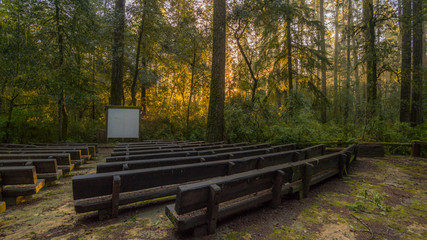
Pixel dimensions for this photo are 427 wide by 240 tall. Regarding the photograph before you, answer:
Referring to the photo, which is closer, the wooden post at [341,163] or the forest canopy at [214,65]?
the wooden post at [341,163]

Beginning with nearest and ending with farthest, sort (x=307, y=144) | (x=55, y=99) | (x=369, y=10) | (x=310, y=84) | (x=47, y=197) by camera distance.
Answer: (x=47, y=197) → (x=307, y=144) → (x=369, y=10) → (x=55, y=99) → (x=310, y=84)

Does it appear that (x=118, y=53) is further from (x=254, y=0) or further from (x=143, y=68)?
(x=254, y=0)

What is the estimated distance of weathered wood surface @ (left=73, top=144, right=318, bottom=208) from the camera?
2162 mm

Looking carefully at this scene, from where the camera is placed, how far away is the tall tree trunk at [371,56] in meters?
9.49

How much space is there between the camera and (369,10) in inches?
381

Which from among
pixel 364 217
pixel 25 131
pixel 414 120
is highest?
pixel 414 120

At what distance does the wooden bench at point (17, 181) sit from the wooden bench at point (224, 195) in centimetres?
221

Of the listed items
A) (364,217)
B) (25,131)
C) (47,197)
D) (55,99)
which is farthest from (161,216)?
(25,131)

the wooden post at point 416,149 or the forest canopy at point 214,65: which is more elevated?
the forest canopy at point 214,65

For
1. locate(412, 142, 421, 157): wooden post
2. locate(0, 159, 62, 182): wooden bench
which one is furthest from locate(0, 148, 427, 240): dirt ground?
locate(412, 142, 421, 157): wooden post

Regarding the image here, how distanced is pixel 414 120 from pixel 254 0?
1215 cm

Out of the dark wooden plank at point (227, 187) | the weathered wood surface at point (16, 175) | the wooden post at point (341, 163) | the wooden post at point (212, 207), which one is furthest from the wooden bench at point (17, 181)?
the wooden post at point (341, 163)

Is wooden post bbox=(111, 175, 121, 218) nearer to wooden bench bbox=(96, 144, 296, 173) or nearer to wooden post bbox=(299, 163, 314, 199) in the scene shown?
wooden bench bbox=(96, 144, 296, 173)

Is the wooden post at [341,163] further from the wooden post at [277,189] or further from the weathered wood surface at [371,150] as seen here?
the weathered wood surface at [371,150]
